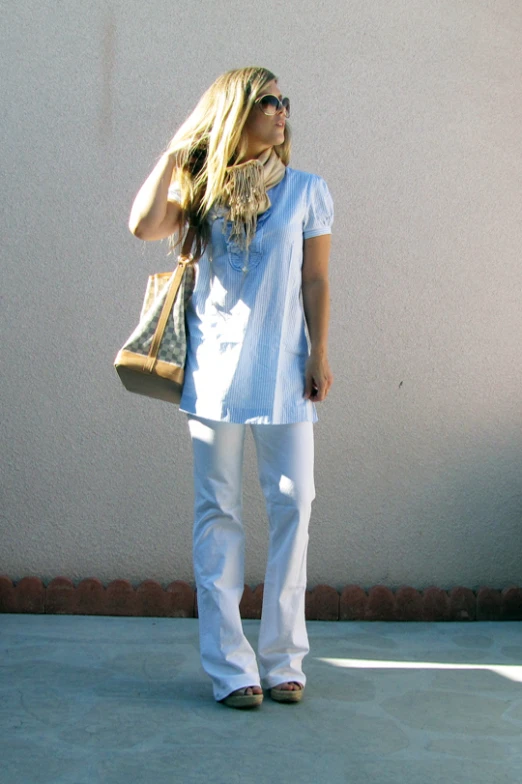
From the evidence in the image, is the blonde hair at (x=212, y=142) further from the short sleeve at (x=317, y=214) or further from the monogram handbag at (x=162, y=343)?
the short sleeve at (x=317, y=214)

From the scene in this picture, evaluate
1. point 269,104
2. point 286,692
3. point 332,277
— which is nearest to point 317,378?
point 269,104

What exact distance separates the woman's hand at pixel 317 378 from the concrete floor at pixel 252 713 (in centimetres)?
88

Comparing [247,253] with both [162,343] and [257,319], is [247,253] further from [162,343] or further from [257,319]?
[162,343]

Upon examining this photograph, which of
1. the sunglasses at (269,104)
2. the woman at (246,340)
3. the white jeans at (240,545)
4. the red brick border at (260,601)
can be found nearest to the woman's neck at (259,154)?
the woman at (246,340)

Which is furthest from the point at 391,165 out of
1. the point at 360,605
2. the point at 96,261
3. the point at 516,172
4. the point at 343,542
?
the point at 360,605

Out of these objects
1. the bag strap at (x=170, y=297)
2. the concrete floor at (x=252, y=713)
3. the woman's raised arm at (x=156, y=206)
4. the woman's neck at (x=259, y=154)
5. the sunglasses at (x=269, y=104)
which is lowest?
the concrete floor at (x=252, y=713)

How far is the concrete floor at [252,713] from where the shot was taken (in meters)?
2.16

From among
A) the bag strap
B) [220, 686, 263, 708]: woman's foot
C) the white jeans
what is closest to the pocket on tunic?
the bag strap

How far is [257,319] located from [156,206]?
42 cm

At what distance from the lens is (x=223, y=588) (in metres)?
2.66

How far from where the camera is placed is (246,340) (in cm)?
260

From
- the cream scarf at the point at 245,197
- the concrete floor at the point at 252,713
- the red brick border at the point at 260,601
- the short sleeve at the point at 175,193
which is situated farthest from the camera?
the red brick border at the point at 260,601

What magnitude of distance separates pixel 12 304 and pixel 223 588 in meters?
1.70

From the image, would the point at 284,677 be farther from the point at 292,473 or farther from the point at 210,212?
the point at 210,212
